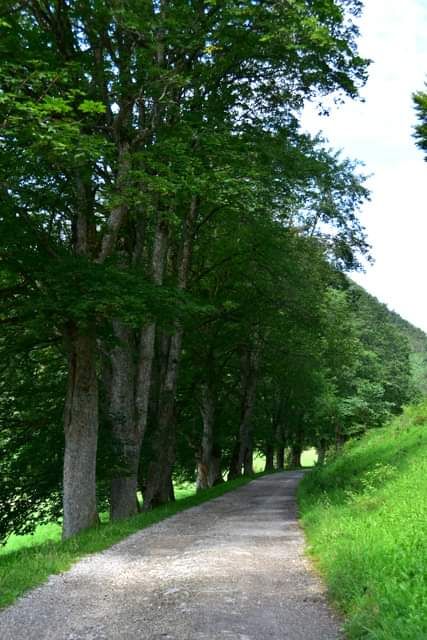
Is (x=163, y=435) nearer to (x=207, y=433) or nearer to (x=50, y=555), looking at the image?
(x=50, y=555)

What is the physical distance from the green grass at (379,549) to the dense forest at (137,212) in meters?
5.29

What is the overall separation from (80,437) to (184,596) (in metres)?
6.80

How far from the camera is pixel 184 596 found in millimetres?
6555

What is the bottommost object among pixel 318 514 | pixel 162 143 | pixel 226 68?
pixel 318 514

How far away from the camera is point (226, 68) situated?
53.2ft

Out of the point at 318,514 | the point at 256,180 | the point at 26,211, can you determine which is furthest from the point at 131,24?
the point at 318,514

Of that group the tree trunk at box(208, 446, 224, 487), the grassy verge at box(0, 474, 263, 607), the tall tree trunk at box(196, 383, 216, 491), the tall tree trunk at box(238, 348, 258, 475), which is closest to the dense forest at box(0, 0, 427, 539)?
the grassy verge at box(0, 474, 263, 607)

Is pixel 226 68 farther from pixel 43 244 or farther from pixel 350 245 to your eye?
pixel 350 245

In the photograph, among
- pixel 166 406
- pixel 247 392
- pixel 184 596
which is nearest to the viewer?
pixel 184 596

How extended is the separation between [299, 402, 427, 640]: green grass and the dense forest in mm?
5291

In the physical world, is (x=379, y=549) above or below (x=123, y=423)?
below

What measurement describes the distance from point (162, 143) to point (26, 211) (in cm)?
326

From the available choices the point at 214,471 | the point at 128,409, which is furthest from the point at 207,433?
the point at 128,409

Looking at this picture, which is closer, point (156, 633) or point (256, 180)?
point (156, 633)
